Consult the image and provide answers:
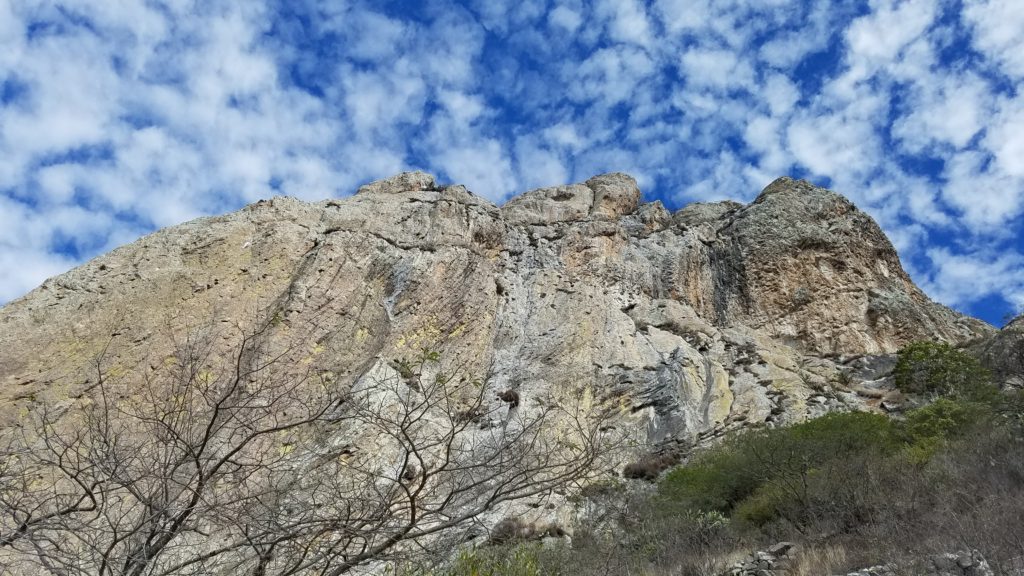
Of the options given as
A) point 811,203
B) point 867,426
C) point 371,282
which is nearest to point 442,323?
point 371,282

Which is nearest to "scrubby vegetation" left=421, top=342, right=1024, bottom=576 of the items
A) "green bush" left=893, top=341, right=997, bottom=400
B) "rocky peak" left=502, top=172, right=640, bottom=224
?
"green bush" left=893, top=341, right=997, bottom=400

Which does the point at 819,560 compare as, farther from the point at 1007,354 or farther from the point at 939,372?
the point at 1007,354

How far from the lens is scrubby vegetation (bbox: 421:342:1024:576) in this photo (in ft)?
24.7

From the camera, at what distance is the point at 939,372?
1902cm

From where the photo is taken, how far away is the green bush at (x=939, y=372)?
17.8m

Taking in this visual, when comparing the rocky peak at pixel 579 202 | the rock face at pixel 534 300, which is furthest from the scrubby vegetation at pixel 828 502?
the rocky peak at pixel 579 202

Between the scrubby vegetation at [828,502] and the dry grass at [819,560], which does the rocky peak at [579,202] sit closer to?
the scrubby vegetation at [828,502]

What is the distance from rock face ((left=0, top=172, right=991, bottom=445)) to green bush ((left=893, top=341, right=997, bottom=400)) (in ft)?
5.89

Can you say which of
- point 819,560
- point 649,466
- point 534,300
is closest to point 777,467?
point 649,466

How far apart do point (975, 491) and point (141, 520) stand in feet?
31.3

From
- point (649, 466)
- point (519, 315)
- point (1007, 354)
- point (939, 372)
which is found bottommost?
point (649, 466)

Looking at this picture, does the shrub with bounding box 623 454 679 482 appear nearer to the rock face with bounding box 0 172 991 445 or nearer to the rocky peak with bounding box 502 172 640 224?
the rock face with bounding box 0 172 991 445

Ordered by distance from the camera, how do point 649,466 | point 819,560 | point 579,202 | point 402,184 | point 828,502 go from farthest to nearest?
point 579,202 → point 402,184 → point 649,466 → point 828,502 → point 819,560

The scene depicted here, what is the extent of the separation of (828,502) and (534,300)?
14.3 m
